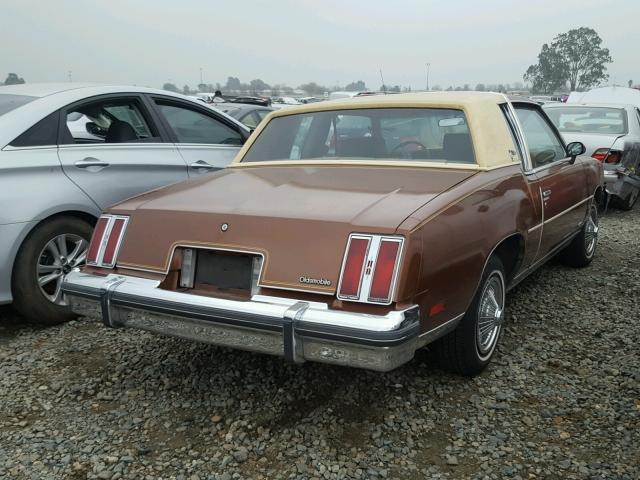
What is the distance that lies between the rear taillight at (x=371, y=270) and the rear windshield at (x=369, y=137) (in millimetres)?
1123

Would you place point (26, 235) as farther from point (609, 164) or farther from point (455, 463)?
point (609, 164)

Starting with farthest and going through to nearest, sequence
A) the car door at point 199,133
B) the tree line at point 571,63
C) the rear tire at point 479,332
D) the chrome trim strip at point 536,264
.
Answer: the tree line at point 571,63, the car door at point 199,133, the chrome trim strip at point 536,264, the rear tire at point 479,332

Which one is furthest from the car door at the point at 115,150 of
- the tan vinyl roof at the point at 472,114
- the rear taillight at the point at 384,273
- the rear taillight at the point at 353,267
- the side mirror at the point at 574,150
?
the side mirror at the point at 574,150

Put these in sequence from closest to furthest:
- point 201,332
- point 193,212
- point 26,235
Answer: point 201,332 → point 193,212 → point 26,235

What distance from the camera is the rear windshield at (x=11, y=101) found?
3.97 metres

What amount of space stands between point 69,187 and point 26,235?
1.47ft

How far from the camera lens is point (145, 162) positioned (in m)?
4.49

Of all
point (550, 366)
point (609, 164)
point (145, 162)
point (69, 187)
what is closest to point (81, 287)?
Answer: point (69, 187)

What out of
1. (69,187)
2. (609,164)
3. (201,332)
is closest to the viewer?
(201,332)

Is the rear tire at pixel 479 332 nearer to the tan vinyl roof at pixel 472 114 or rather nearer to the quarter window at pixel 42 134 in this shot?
the tan vinyl roof at pixel 472 114

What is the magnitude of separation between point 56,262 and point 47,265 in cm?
6

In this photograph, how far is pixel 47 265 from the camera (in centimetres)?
383

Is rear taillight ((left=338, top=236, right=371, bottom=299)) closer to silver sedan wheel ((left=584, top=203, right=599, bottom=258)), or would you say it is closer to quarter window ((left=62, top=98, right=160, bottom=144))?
quarter window ((left=62, top=98, right=160, bottom=144))

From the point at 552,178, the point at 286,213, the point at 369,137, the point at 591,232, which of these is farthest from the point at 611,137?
the point at 286,213
